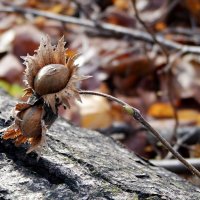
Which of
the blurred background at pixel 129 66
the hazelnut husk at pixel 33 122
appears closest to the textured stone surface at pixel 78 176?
the hazelnut husk at pixel 33 122

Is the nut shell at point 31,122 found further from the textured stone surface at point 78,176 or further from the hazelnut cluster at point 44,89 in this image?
the textured stone surface at point 78,176

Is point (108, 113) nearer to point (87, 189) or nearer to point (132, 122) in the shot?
point (132, 122)

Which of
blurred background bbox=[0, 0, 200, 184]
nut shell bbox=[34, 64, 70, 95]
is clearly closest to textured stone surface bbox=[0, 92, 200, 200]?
nut shell bbox=[34, 64, 70, 95]

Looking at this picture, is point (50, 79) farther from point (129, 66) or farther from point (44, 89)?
point (129, 66)

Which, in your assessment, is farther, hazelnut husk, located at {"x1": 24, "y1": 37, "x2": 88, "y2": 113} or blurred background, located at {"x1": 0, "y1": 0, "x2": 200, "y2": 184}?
blurred background, located at {"x1": 0, "y1": 0, "x2": 200, "y2": 184}

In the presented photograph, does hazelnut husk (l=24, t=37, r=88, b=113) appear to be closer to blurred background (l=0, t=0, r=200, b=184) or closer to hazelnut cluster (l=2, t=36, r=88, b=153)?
hazelnut cluster (l=2, t=36, r=88, b=153)
